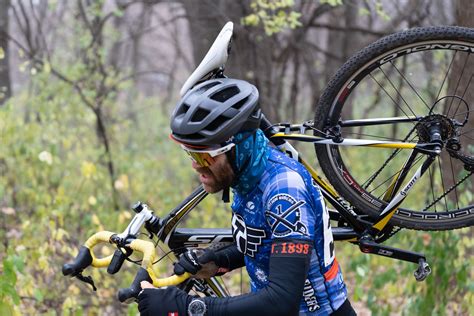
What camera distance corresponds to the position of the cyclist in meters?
2.05

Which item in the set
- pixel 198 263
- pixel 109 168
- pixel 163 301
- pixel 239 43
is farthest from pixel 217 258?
pixel 109 168

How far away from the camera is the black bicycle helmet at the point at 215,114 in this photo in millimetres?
2139

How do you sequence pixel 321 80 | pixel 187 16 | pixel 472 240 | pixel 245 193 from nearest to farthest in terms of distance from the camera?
pixel 245 193 → pixel 472 240 → pixel 187 16 → pixel 321 80

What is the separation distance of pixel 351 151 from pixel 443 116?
28.7 feet

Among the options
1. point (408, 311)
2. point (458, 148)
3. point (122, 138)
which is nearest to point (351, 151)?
point (122, 138)

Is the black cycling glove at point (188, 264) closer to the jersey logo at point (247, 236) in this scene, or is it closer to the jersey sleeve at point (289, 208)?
the jersey logo at point (247, 236)

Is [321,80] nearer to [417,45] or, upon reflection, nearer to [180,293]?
[417,45]

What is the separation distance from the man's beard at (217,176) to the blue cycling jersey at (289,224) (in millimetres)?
97

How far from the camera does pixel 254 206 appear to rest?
2232 millimetres

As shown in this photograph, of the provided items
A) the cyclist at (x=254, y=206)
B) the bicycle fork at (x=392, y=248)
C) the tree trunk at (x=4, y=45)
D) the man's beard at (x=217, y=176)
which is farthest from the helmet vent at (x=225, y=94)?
the tree trunk at (x=4, y=45)

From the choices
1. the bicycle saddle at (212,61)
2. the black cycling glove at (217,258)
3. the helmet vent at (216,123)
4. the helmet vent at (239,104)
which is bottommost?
the black cycling glove at (217,258)

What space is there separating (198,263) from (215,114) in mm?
739

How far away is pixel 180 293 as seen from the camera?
219 centimetres

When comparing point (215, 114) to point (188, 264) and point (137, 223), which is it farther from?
point (137, 223)
